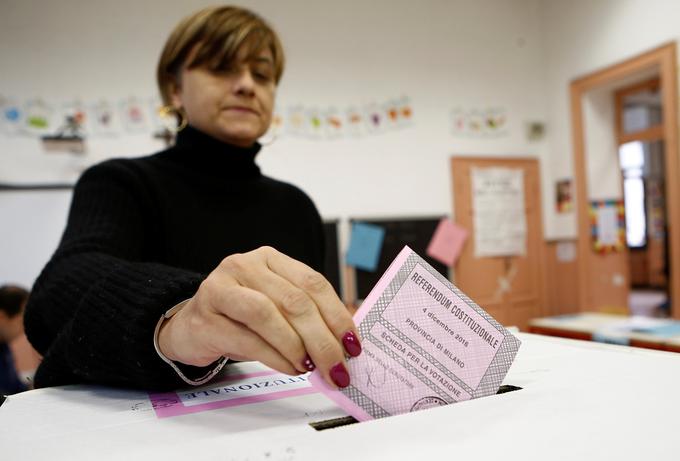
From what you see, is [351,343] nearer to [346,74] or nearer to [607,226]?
[346,74]

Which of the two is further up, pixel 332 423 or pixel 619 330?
pixel 332 423

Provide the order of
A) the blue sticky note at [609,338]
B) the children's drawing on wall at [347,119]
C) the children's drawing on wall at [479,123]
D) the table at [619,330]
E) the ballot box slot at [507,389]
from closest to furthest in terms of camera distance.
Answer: the ballot box slot at [507,389] < the table at [619,330] < the blue sticky note at [609,338] < the children's drawing on wall at [347,119] < the children's drawing on wall at [479,123]

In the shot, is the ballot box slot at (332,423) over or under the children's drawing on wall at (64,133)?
under

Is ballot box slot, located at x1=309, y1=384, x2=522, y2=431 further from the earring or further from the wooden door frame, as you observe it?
the wooden door frame

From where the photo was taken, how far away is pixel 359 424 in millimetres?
348

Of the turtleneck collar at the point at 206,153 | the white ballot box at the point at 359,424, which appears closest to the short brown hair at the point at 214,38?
the turtleneck collar at the point at 206,153

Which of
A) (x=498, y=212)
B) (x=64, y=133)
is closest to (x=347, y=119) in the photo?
(x=498, y=212)

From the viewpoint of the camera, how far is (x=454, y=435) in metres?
0.32

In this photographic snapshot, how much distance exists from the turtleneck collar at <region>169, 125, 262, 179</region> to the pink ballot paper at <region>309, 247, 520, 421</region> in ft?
2.26

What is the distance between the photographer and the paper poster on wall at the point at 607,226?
362 cm

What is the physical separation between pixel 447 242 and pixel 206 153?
8.75ft

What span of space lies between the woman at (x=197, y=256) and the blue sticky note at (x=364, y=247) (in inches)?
76.6

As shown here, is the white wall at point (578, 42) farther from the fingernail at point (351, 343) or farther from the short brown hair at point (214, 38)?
the fingernail at point (351, 343)

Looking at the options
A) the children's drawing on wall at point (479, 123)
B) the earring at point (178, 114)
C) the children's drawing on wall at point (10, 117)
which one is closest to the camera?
the earring at point (178, 114)
